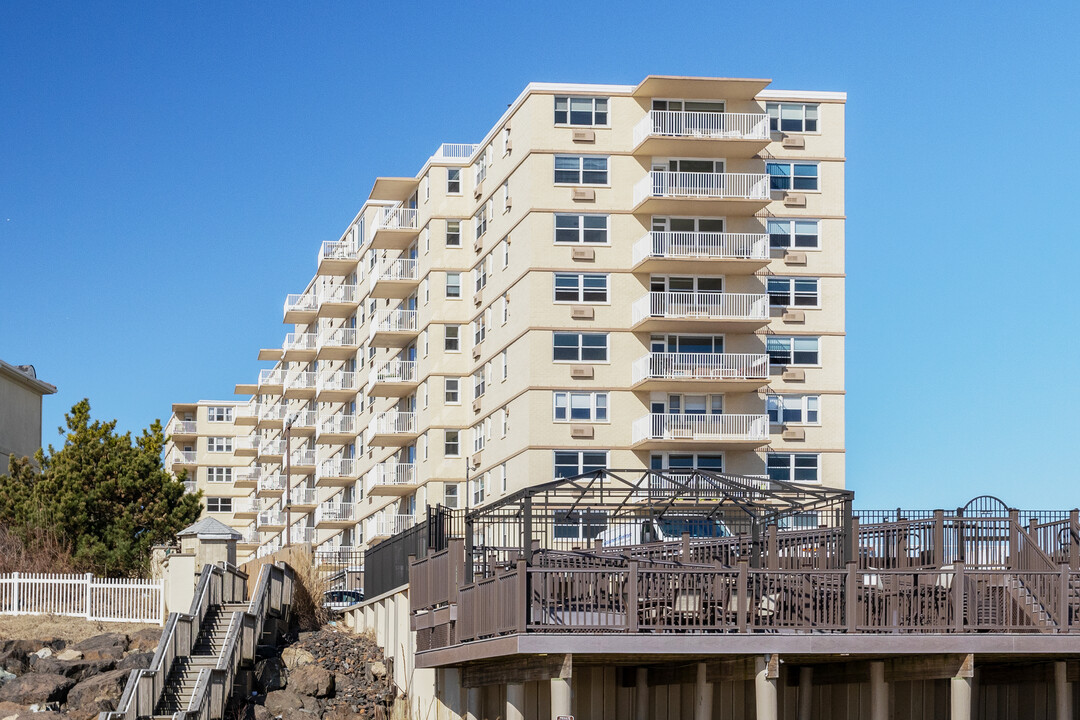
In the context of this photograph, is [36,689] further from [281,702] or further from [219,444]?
[219,444]

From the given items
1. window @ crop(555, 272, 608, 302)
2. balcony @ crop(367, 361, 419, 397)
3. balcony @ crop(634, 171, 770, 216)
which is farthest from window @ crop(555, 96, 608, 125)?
balcony @ crop(367, 361, 419, 397)

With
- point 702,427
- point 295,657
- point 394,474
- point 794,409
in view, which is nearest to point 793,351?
point 794,409

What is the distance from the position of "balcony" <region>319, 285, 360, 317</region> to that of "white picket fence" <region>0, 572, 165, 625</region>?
62.9 metres

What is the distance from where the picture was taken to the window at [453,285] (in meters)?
83.1

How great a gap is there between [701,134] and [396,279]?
21648 mm

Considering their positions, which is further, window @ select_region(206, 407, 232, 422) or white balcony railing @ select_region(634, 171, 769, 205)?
window @ select_region(206, 407, 232, 422)

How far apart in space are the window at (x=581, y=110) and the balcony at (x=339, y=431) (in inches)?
1297

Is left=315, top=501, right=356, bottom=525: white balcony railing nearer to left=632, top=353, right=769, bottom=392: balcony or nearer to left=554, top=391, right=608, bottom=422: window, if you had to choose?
left=554, top=391, right=608, bottom=422: window

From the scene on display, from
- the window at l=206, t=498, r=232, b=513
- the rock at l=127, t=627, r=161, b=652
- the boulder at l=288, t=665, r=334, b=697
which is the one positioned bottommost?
the boulder at l=288, t=665, r=334, b=697

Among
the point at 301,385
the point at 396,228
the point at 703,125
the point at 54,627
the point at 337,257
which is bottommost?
the point at 54,627

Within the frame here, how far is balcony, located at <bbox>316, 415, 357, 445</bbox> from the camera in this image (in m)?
99.6

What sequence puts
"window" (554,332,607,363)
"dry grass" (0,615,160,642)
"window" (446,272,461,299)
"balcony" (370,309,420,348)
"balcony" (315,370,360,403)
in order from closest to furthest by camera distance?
1. "dry grass" (0,615,160,642)
2. "window" (554,332,607,363)
3. "window" (446,272,461,299)
4. "balcony" (370,309,420,348)
5. "balcony" (315,370,360,403)

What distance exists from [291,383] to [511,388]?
45.8m

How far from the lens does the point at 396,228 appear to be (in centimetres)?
8681
